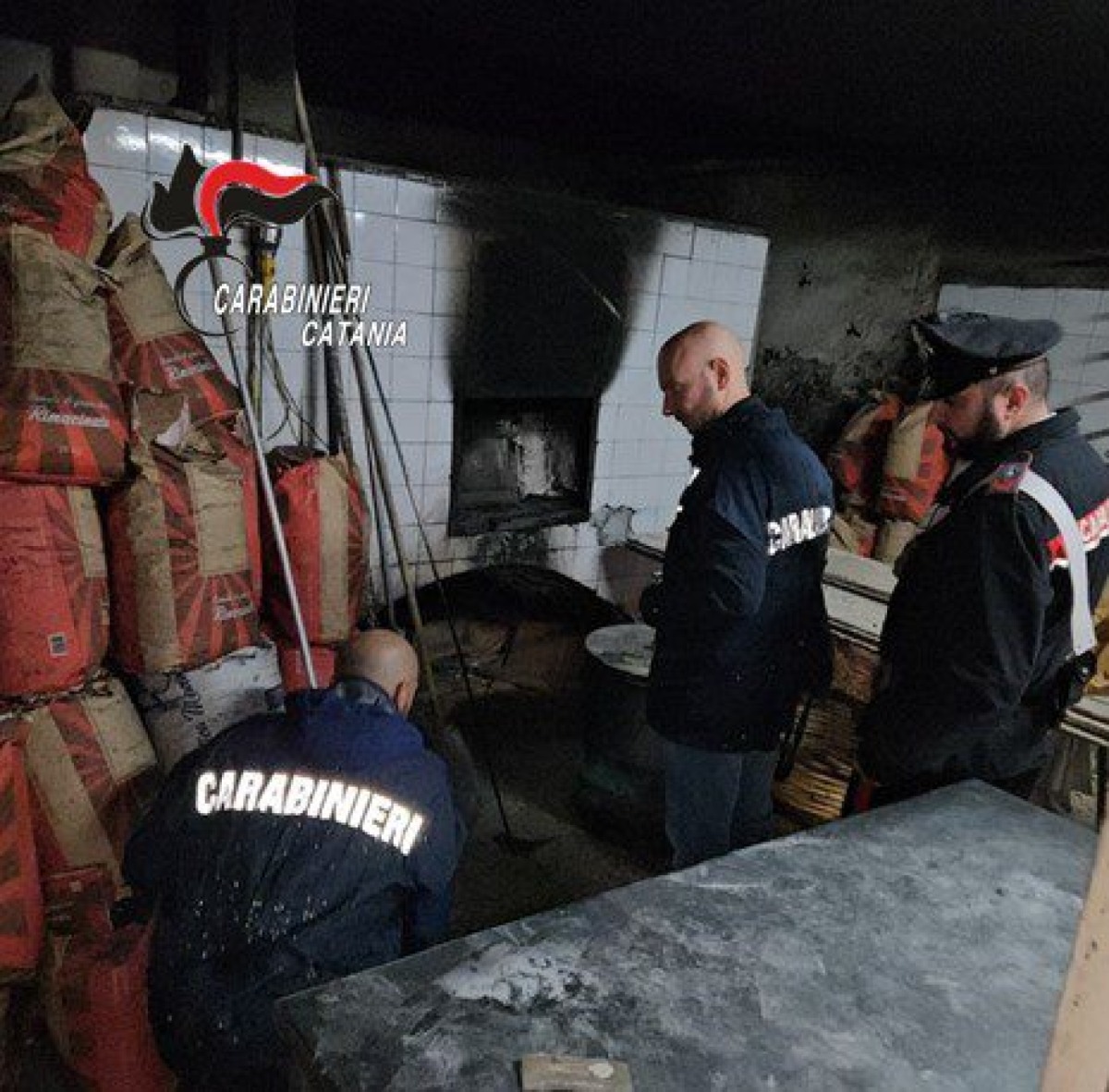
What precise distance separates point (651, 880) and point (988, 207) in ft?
19.5

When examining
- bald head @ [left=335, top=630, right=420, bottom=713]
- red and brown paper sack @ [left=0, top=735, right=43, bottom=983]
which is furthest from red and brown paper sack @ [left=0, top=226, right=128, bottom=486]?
bald head @ [left=335, top=630, right=420, bottom=713]

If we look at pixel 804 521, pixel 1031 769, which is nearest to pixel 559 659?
pixel 804 521

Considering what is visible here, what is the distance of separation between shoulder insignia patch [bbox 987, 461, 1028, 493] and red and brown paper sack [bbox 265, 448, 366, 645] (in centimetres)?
233

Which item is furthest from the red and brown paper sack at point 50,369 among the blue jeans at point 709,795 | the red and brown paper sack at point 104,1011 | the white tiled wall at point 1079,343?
the white tiled wall at point 1079,343

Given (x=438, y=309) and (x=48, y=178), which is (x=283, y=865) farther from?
(x=438, y=309)

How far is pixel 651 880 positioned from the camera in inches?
58.8

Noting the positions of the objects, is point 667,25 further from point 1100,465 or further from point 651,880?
point 651,880

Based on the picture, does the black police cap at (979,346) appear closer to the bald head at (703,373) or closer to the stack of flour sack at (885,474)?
the bald head at (703,373)

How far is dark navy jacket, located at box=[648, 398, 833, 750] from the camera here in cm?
253

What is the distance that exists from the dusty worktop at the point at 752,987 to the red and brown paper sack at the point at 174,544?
6.43 ft

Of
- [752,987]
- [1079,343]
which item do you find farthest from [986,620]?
[1079,343]

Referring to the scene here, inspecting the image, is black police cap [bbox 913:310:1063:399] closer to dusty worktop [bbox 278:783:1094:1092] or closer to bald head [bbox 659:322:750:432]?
bald head [bbox 659:322:750:432]

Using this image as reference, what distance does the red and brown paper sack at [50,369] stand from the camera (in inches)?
96.2

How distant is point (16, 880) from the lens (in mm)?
2375
